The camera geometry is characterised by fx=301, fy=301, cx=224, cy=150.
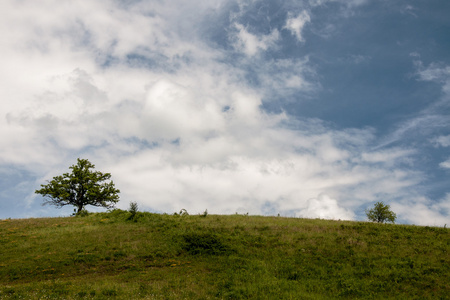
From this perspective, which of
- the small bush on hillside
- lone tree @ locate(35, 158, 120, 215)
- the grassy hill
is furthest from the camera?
lone tree @ locate(35, 158, 120, 215)

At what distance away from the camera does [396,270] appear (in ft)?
62.8

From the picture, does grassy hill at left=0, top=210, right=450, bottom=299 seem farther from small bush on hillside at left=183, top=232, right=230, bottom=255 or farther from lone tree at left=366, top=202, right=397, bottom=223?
lone tree at left=366, top=202, right=397, bottom=223

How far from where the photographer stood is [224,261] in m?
21.1

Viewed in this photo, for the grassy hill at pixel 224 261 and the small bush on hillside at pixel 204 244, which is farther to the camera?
the small bush on hillside at pixel 204 244

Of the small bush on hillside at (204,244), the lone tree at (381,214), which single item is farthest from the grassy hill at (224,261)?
the lone tree at (381,214)

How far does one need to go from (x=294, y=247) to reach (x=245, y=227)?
6.77m

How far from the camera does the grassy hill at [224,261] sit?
54.0ft

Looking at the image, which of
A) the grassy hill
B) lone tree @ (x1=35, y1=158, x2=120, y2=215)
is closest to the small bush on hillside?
the grassy hill

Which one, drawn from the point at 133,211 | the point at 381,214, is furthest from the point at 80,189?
the point at 381,214

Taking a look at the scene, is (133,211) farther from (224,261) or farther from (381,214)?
(381,214)

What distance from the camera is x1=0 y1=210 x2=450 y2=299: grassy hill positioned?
16.5 meters

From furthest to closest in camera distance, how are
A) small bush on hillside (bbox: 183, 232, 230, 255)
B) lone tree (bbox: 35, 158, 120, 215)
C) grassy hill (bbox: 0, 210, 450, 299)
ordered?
lone tree (bbox: 35, 158, 120, 215) < small bush on hillside (bbox: 183, 232, 230, 255) < grassy hill (bbox: 0, 210, 450, 299)

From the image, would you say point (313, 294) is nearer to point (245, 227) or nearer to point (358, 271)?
point (358, 271)

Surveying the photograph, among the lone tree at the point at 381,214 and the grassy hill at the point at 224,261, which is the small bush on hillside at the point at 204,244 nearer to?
the grassy hill at the point at 224,261
